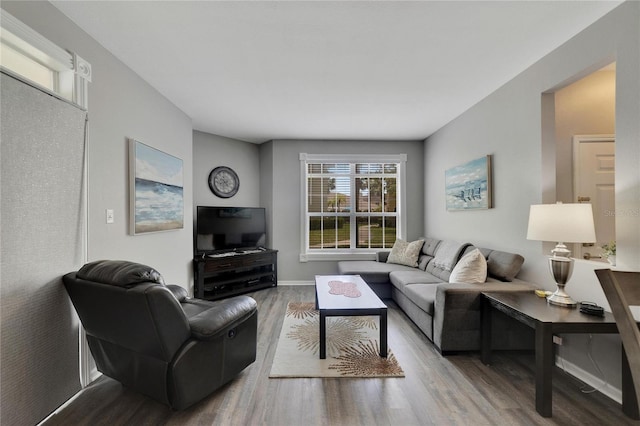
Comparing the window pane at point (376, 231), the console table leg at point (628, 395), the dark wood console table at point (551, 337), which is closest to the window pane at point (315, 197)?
the window pane at point (376, 231)

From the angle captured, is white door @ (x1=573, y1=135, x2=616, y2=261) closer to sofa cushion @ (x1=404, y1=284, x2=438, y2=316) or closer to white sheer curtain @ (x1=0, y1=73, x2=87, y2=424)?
sofa cushion @ (x1=404, y1=284, x2=438, y2=316)

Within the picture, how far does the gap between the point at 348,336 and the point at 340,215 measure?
2.53 m

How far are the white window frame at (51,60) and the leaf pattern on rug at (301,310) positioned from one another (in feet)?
9.26

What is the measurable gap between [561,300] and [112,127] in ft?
12.4

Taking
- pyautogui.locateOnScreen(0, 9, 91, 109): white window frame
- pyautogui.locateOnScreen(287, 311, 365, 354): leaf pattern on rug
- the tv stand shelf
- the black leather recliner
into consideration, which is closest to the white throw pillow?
pyautogui.locateOnScreen(287, 311, 365, 354): leaf pattern on rug

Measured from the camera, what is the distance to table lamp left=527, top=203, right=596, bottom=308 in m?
1.78

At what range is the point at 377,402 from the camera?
1.79 metres

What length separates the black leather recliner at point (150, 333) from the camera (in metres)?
1.53

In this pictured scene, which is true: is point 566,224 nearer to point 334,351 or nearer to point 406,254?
point 334,351

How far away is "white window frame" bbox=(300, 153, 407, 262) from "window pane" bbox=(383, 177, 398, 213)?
58 mm

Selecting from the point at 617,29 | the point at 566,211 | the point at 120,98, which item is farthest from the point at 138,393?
the point at 617,29

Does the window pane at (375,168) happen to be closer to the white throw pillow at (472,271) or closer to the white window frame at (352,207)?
the white window frame at (352,207)

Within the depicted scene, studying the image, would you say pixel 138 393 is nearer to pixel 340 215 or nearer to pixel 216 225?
pixel 216 225

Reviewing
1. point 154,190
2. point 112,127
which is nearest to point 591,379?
point 154,190
